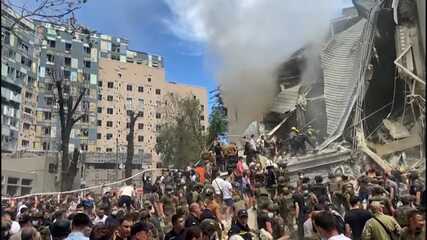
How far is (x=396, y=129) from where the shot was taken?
2341cm

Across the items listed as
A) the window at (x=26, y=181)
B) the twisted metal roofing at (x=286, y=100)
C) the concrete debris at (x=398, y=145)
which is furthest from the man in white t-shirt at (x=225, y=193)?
the window at (x=26, y=181)

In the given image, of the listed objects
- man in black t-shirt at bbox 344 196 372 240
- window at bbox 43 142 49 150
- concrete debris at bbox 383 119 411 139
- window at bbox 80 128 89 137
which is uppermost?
window at bbox 80 128 89 137

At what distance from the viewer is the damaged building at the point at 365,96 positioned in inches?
872

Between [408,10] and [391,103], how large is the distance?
202 inches

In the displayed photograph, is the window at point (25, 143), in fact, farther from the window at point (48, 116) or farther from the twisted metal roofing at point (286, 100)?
the twisted metal roofing at point (286, 100)

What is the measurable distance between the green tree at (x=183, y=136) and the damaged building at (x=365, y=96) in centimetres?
2095

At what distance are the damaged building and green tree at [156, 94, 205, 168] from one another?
2095cm

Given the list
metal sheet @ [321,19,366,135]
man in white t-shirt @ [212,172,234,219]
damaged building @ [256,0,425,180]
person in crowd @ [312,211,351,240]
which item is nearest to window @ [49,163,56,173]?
damaged building @ [256,0,425,180]

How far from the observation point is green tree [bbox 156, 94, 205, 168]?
5153cm

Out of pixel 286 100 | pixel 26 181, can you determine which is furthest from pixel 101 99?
pixel 286 100

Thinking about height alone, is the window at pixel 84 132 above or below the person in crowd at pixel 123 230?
above

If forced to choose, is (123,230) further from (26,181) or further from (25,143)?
(25,143)

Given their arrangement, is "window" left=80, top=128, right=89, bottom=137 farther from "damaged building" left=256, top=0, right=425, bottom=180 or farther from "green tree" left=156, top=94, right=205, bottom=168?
"damaged building" left=256, top=0, right=425, bottom=180

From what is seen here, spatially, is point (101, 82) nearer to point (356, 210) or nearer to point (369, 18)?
point (369, 18)
